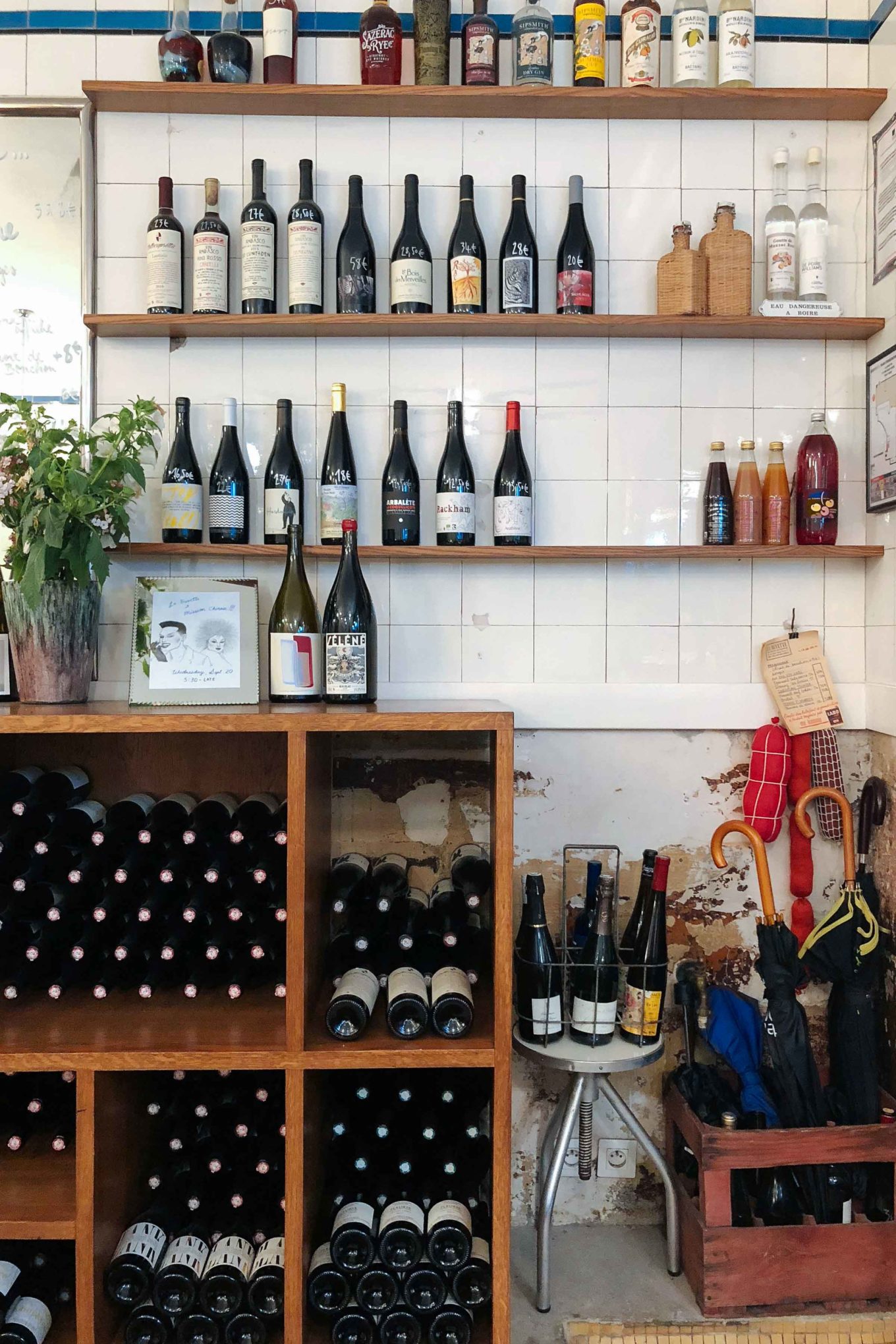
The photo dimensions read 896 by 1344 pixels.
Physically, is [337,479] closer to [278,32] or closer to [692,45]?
[278,32]

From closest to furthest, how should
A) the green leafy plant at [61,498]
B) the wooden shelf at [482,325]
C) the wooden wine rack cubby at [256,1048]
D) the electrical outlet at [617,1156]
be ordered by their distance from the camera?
1. the wooden wine rack cubby at [256,1048]
2. the green leafy plant at [61,498]
3. the wooden shelf at [482,325]
4. the electrical outlet at [617,1156]

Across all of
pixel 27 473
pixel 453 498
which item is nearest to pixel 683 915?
pixel 453 498

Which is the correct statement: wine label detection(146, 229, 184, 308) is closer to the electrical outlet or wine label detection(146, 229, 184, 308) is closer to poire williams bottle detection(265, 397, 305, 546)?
poire williams bottle detection(265, 397, 305, 546)

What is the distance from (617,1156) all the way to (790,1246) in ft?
1.28

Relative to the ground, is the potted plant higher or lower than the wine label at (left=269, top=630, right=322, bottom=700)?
higher

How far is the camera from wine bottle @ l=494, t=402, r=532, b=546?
6.11ft

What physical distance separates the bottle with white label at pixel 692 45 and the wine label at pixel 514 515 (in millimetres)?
859

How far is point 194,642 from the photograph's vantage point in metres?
1.71

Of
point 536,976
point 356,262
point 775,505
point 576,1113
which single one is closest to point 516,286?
point 356,262

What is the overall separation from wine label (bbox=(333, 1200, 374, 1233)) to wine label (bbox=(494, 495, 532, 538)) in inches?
48.2

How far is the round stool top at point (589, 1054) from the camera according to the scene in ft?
5.30

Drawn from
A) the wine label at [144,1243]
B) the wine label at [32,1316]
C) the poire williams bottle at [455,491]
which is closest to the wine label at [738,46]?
the poire williams bottle at [455,491]

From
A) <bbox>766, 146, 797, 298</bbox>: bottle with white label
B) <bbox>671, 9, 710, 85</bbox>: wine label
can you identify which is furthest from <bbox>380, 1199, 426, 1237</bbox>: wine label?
<bbox>671, 9, 710, 85</bbox>: wine label

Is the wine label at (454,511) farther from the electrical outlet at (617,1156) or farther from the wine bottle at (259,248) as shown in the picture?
the electrical outlet at (617,1156)
